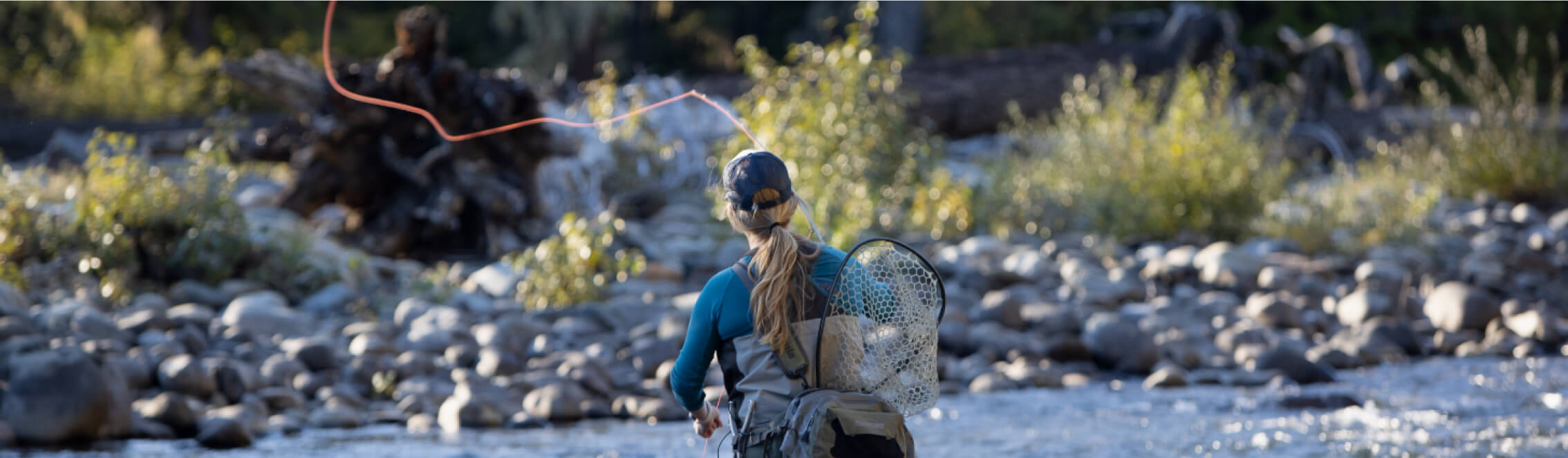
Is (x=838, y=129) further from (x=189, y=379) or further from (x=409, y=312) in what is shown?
(x=189, y=379)

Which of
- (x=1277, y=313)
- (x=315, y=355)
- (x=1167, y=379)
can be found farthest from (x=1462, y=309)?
(x=315, y=355)

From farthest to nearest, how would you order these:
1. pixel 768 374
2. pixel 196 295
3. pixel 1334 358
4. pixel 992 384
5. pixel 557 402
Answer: pixel 196 295 < pixel 1334 358 < pixel 992 384 < pixel 557 402 < pixel 768 374

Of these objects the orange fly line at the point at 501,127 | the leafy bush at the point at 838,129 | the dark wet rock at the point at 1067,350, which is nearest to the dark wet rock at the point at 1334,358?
the dark wet rock at the point at 1067,350

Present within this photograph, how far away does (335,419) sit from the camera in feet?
15.6

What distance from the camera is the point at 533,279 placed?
21.8 ft

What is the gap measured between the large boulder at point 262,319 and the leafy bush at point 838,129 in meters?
2.37

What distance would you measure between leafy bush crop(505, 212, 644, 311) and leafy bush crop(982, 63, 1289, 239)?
2.98 meters

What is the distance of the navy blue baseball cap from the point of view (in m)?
2.53

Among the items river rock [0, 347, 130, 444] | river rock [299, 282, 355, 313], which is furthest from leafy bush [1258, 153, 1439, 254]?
river rock [0, 347, 130, 444]

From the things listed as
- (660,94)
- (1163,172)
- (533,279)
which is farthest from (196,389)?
(1163,172)

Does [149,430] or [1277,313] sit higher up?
[1277,313]

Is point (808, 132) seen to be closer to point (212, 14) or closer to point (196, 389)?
point (196, 389)

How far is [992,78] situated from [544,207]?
601 centimetres

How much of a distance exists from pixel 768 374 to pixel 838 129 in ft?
15.9
